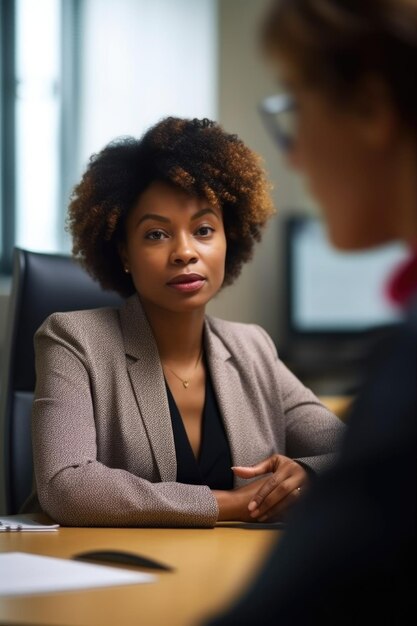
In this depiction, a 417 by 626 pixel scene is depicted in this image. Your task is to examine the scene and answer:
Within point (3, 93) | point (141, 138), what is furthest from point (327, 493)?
point (3, 93)

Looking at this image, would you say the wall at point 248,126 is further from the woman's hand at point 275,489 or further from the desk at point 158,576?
the desk at point 158,576

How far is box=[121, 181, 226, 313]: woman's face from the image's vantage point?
6.80 feet

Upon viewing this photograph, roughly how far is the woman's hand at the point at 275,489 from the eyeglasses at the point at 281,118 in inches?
37.7

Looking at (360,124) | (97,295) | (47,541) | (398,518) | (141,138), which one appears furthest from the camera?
(97,295)

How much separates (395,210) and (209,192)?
1.37m

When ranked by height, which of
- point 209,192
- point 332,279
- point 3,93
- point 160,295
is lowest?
point 332,279

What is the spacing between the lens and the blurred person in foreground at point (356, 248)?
25.3 inches

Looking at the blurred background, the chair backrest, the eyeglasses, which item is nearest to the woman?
the chair backrest

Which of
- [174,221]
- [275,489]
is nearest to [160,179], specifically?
[174,221]

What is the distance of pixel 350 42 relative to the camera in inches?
29.2

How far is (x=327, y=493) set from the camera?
66 cm

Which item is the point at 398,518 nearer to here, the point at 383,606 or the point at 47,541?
the point at 383,606

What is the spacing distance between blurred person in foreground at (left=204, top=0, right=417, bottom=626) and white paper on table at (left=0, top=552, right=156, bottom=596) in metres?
0.48

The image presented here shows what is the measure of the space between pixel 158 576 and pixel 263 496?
0.64 metres
